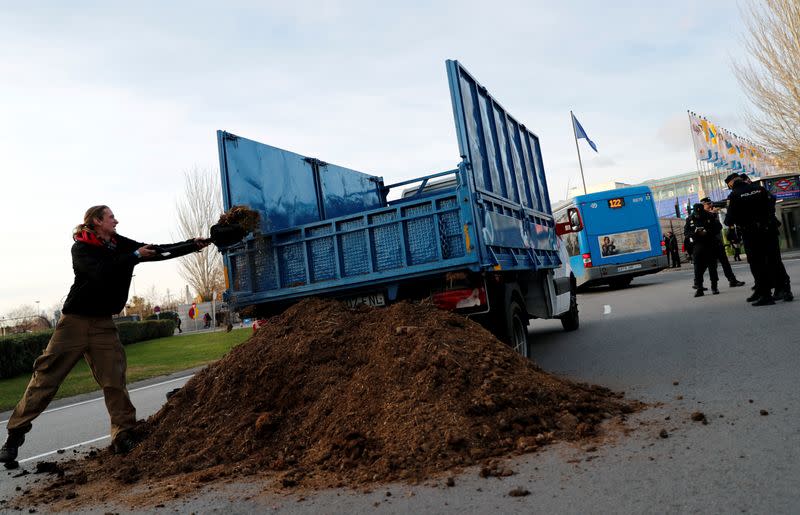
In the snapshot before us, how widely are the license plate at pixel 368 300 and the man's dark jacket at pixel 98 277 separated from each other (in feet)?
5.89

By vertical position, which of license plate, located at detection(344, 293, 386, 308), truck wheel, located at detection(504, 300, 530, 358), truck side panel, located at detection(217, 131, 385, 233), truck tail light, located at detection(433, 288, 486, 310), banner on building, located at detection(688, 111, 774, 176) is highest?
banner on building, located at detection(688, 111, 774, 176)

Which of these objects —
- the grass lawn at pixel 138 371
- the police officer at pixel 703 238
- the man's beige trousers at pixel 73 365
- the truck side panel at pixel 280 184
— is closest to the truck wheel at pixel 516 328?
the truck side panel at pixel 280 184

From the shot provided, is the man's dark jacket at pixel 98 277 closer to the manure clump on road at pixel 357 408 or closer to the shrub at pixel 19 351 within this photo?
the manure clump on road at pixel 357 408

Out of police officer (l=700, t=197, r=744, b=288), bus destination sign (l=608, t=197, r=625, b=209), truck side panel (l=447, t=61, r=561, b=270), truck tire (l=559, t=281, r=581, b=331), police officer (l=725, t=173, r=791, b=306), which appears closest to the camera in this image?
truck side panel (l=447, t=61, r=561, b=270)

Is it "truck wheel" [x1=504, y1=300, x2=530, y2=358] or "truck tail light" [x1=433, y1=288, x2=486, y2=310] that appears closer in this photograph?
"truck tail light" [x1=433, y1=288, x2=486, y2=310]

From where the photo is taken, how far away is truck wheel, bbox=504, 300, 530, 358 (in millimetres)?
7070

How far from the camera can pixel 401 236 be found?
6762mm

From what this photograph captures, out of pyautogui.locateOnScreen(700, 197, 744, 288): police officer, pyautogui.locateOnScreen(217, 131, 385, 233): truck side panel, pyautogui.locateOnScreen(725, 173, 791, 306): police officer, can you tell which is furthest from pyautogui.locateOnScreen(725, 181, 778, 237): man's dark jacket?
pyautogui.locateOnScreen(217, 131, 385, 233): truck side panel

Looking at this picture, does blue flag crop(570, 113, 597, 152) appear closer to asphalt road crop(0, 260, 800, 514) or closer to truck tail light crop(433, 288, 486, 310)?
asphalt road crop(0, 260, 800, 514)

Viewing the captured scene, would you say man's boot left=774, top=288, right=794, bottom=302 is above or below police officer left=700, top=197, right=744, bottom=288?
below

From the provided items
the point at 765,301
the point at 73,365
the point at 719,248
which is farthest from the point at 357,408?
the point at 719,248

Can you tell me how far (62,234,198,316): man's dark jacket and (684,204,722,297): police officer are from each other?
11.5 m

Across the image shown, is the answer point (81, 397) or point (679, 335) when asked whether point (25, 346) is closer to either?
point (81, 397)

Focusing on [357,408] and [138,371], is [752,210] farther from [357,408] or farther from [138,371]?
[138,371]
